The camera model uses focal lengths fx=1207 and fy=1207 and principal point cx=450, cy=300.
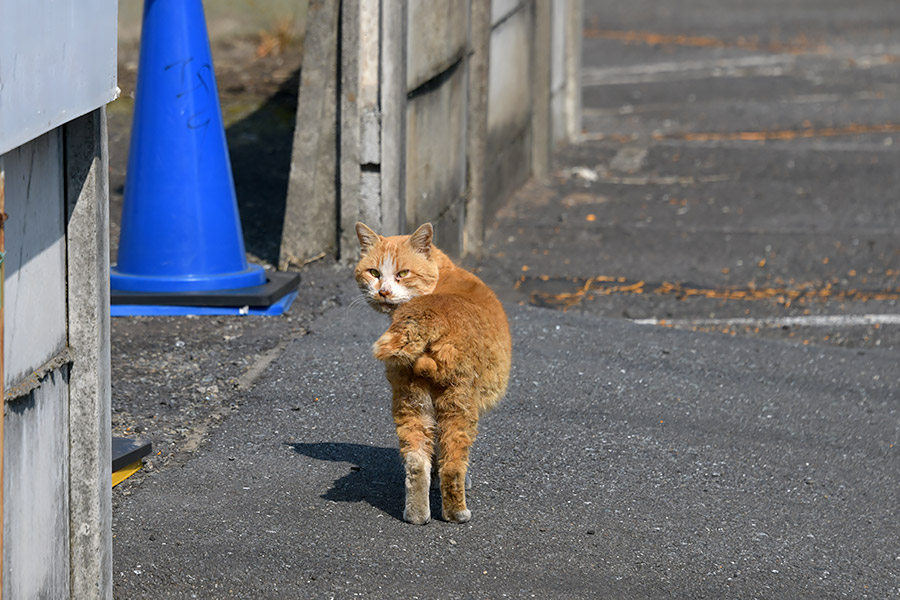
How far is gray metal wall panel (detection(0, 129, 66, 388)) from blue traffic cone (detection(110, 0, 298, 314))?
344cm

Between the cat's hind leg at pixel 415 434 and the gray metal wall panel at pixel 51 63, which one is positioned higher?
the gray metal wall panel at pixel 51 63

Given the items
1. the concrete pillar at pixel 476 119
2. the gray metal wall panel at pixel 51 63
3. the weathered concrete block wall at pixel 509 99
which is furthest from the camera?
the weathered concrete block wall at pixel 509 99

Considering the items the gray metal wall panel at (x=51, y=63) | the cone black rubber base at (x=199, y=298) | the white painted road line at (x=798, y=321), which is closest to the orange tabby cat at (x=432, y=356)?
the gray metal wall panel at (x=51, y=63)

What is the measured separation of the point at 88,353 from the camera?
324 centimetres

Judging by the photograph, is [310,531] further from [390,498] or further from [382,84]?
[382,84]

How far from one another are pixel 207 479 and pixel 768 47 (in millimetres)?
15878

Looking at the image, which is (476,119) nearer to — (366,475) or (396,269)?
(366,475)

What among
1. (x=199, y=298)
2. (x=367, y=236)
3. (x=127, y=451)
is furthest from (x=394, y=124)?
(x=127, y=451)

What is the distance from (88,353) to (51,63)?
87 centimetres

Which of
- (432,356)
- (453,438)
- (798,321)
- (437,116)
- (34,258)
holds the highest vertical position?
(34,258)

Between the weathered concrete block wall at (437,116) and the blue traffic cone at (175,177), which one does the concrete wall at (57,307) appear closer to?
the blue traffic cone at (175,177)

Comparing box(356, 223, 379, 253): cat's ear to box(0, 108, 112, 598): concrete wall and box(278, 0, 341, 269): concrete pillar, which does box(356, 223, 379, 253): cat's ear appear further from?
box(278, 0, 341, 269): concrete pillar

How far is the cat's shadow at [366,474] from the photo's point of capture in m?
4.38

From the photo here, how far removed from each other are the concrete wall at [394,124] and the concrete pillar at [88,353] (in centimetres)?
400
